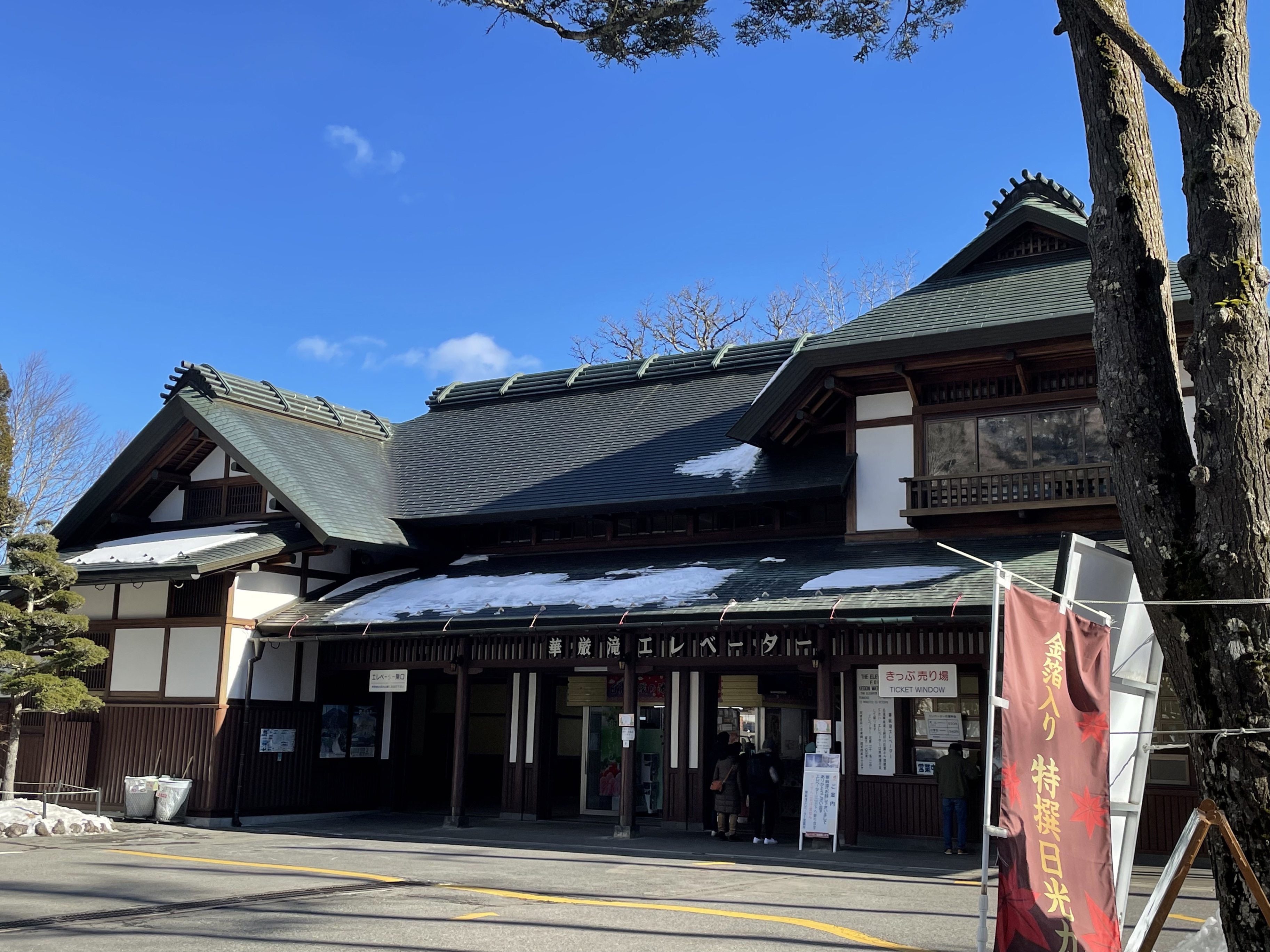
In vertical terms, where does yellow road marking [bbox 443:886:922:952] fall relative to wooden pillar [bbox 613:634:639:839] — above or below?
below

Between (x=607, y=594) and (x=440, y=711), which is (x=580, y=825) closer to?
(x=607, y=594)

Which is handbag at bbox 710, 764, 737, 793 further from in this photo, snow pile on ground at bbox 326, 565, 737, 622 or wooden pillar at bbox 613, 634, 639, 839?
snow pile on ground at bbox 326, 565, 737, 622

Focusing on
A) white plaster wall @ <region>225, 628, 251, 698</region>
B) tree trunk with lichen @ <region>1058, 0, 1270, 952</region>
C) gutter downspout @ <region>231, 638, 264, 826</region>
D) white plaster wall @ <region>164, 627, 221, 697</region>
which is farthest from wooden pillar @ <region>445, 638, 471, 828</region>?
tree trunk with lichen @ <region>1058, 0, 1270, 952</region>

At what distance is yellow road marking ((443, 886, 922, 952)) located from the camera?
8.47 m

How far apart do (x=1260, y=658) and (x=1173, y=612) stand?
0.42 m

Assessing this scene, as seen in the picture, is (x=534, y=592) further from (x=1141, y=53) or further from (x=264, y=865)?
(x=1141, y=53)

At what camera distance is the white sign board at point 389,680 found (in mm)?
18062

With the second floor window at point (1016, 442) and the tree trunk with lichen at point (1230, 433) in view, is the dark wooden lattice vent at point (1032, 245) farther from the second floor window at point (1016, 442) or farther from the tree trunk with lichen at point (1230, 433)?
the tree trunk with lichen at point (1230, 433)

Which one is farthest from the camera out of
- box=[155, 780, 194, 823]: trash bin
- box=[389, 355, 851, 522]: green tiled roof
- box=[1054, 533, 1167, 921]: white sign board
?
box=[389, 355, 851, 522]: green tiled roof


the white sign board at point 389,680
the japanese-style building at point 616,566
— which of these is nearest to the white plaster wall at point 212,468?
the japanese-style building at point 616,566

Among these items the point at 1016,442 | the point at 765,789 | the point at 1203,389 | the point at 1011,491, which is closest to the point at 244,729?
the point at 765,789

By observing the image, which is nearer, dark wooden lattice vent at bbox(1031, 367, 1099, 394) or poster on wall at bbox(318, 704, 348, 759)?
dark wooden lattice vent at bbox(1031, 367, 1099, 394)

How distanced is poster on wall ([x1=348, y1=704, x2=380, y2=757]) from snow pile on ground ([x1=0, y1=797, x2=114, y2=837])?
186 inches

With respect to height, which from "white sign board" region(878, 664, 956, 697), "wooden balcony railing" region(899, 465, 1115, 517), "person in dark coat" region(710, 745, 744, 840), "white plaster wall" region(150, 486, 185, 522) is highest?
"white plaster wall" region(150, 486, 185, 522)
